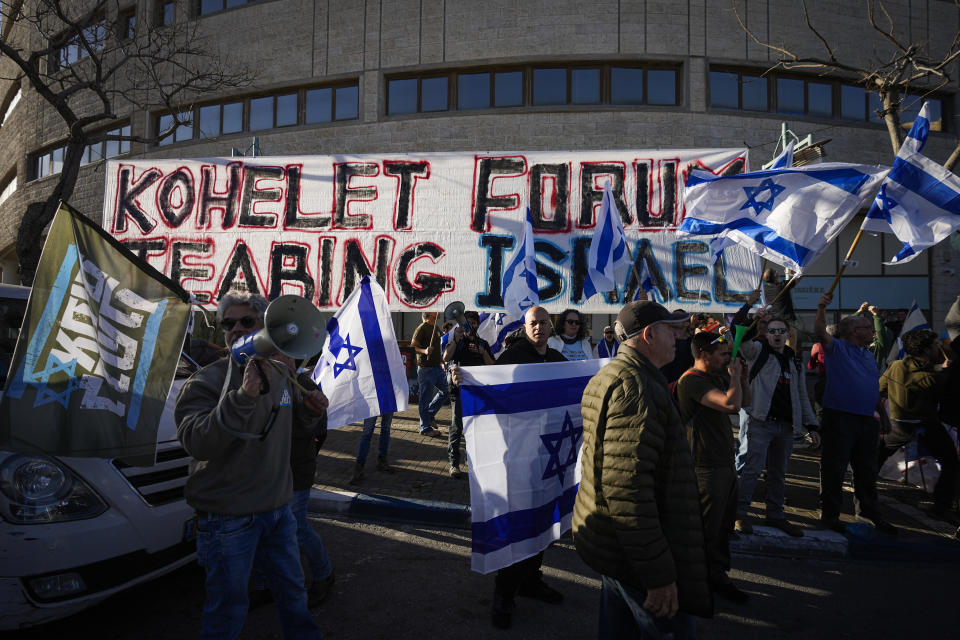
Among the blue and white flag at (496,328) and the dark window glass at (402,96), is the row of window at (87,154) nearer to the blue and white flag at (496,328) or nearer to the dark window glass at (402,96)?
the dark window glass at (402,96)

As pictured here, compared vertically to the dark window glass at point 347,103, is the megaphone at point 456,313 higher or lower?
lower

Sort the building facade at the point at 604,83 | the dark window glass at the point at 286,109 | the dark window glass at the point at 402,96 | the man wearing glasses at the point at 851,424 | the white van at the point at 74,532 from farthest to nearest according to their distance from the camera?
1. the dark window glass at the point at 286,109
2. the dark window glass at the point at 402,96
3. the building facade at the point at 604,83
4. the man wearing glasses at the point at 851,424
5. the white van at the point at 74,532

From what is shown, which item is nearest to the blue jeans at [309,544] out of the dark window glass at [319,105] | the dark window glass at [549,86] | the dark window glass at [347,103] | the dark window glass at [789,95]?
the dark window glass at [549,86]

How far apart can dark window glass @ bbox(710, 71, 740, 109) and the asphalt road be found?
439 inches

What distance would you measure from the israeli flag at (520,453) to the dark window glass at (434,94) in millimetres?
11417

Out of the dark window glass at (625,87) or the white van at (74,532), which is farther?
the dark window glass at (625,87)

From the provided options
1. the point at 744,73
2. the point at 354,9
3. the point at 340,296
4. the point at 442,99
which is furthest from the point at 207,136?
the point at 744,73

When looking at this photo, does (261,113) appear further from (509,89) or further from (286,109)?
(509,89)

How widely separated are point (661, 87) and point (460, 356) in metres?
10.0

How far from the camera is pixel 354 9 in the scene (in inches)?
546

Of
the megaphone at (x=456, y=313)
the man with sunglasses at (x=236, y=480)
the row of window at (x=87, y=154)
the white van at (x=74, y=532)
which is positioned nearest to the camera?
the man with sunglasses at (x=236, y=480)

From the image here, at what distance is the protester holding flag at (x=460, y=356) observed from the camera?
19.6 ft

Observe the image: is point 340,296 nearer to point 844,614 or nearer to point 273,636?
point 273,636

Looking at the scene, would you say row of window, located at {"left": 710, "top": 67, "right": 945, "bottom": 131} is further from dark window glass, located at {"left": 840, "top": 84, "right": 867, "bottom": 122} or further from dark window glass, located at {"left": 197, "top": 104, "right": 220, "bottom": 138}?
dark window glass, located at {"left": 197, "top": 104, "right": 220, "bottom": 138}
